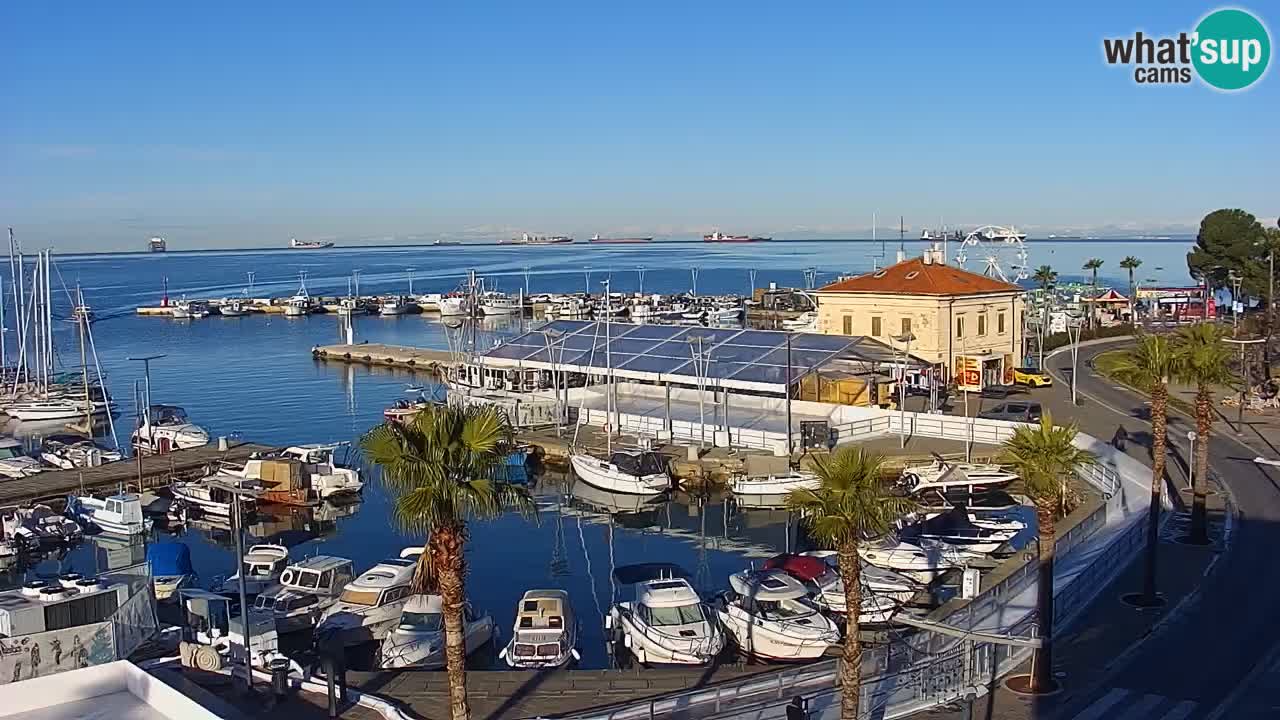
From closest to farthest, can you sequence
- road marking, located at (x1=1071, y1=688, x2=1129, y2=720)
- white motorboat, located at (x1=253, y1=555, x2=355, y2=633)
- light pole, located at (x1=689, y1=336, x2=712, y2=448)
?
road marking, located at (x1=1071, y1=688, x2=1129, y2=720), white motorboat, located at (x1=253, y1=555, x2=355, y2=633), light pole, located at (x1=689, y1=336, x2=712, y2=448)

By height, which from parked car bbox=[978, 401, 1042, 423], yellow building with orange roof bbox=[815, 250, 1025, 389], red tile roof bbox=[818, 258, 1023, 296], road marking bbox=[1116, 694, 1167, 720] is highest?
red tile roof bbox=[818, 258, 1023, 296]

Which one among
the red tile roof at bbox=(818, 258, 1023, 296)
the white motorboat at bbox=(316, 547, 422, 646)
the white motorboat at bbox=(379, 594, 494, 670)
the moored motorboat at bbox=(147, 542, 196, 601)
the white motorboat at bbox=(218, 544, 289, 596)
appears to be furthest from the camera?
the red tile roof at bbox=(818, 258, 1023, 296)

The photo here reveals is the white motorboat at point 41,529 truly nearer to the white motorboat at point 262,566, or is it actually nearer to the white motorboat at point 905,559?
the white motorboat at point 262,566

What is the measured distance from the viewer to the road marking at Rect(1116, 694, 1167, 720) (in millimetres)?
16094

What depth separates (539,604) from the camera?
24375mm

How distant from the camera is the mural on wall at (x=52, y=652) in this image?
16.2 metres

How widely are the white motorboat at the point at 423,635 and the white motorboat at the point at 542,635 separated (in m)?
0.74

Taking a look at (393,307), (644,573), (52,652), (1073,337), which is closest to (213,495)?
(644,573)

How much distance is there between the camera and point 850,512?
14.2 metres

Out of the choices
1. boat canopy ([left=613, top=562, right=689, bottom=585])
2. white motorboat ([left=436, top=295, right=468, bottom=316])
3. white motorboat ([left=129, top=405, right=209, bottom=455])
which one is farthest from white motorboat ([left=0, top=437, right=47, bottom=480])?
white motorboat ([left=436, top=295, right=468, bottom=316])

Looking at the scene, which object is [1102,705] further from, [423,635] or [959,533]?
[959,533]

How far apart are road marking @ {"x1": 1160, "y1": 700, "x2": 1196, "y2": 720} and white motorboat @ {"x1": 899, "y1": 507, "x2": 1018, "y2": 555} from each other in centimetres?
1409

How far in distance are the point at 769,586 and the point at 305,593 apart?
11.7 metres

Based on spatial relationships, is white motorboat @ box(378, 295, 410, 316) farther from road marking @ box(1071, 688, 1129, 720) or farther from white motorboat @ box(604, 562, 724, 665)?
road marking @ box(1071, 688, 1129, 720)
